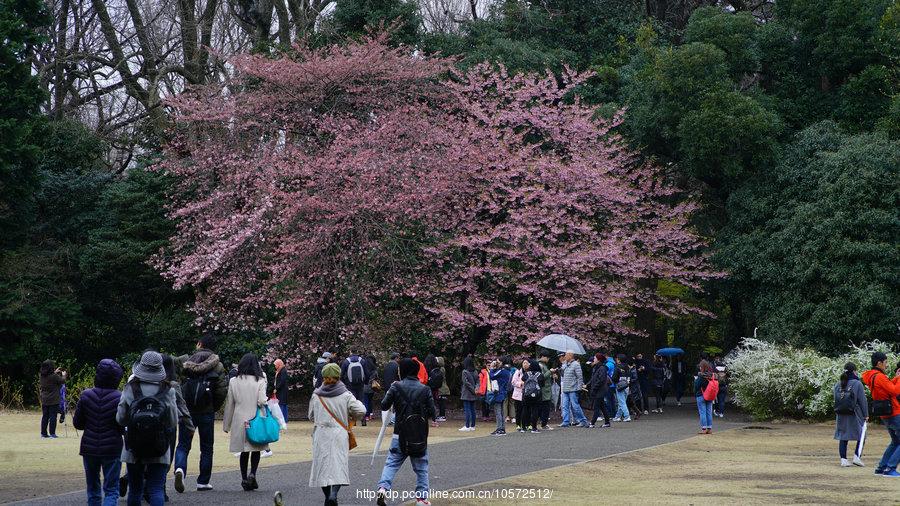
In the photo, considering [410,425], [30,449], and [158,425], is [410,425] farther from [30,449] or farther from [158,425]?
[30,449]

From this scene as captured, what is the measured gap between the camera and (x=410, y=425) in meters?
9.75

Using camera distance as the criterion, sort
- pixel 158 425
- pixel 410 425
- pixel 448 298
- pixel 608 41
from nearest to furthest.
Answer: pixel 158 425, pixel 410 425, pixel 448 298, pixel 608 41

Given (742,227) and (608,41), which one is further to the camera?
(608,41)

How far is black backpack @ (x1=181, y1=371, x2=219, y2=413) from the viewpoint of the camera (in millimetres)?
11133

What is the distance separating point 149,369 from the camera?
29.0 feet

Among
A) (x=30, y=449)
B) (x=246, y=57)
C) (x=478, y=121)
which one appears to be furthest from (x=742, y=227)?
(x=30, y=449)

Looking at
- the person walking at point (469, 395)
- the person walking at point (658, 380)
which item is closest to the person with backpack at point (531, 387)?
the person walking at point (469, 395)

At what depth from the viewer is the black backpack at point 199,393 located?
11133 millimetres

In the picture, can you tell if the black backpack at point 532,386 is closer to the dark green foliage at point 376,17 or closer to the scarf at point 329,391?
the scarf at point 329,391

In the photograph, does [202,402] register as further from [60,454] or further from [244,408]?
[60,454]

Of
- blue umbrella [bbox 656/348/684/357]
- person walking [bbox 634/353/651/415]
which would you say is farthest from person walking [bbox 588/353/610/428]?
blue umbrella [bbox 656/348/684/357]

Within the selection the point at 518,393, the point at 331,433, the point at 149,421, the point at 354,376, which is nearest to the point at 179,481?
the point at 331,433

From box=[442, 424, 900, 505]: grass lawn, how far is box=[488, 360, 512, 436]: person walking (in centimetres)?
363

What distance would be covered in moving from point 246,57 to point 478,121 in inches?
252
